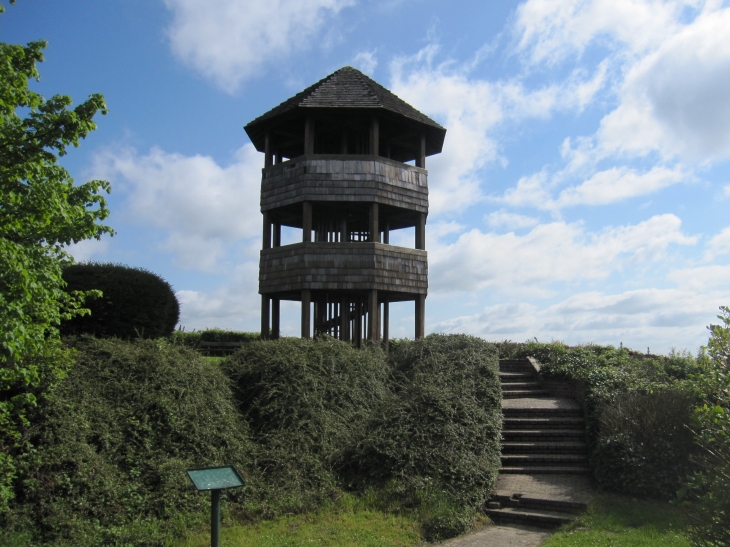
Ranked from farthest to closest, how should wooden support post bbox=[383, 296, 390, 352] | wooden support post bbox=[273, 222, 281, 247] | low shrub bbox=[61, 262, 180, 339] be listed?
wooden support post bbox=[383, 296, 390, 352]
wooden support post bbox=[273, 222, 281, 247]
low shrub bbox=[61, 262, 180, 339]

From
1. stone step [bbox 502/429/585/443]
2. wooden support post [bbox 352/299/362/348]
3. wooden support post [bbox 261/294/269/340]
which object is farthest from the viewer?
wooden support post [bbox 352/299/362/348]

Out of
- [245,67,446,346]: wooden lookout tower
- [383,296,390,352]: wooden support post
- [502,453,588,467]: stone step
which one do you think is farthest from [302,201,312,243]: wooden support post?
[502,453,588,467]: stone step

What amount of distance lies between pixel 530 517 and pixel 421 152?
41.0 feet

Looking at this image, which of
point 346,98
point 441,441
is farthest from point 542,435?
point 346,98

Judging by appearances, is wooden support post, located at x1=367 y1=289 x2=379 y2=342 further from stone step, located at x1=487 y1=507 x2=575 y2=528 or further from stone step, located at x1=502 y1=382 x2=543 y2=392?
stone step, located at x1=487 y1=507 x2=575 y2=528

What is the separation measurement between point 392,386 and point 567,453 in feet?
12.3

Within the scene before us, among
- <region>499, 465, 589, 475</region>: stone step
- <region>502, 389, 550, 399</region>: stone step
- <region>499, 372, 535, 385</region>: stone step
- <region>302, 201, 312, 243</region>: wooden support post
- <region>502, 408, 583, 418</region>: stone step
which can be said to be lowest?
<region>499, 465, 589, 475</region>: stone step

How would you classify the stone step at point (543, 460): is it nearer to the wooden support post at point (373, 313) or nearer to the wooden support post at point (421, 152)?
the wooden support post at point (373, 313)

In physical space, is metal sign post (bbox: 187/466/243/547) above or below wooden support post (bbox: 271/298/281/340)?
below

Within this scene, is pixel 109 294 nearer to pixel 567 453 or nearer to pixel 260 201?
pixel 260 201

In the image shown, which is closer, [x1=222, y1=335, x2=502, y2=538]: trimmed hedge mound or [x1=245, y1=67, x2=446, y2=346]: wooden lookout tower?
[x1=222, y1=335, x2=502, y2=538]: trimmed hedge mound

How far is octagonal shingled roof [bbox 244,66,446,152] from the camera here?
17.8m

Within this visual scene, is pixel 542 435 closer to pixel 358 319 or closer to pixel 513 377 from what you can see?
pixel 513 377

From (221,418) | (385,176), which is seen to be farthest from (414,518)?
(385,176)
